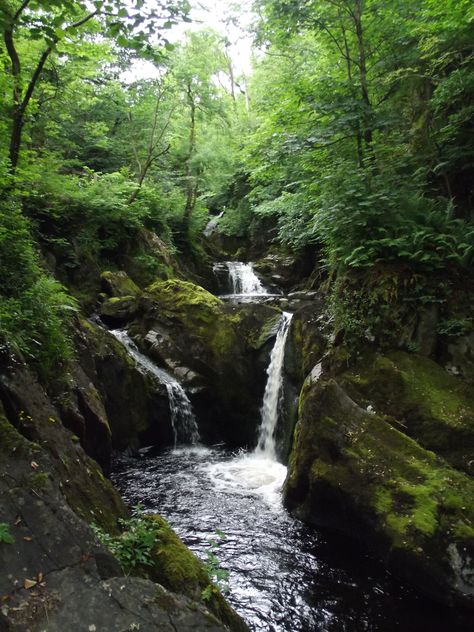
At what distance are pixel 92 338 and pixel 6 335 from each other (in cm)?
466

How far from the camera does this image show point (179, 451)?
10.2 meters

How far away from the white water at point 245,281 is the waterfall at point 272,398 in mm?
6961

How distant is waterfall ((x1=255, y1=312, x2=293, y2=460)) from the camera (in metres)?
9.84

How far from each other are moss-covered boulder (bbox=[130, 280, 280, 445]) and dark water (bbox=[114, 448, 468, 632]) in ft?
6.78

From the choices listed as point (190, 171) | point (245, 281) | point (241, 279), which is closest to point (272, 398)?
point (245, 281)

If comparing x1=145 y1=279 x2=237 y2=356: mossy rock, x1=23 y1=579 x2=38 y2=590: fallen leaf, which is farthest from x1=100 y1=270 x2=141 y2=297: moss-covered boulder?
x1=23 y1=579 x2=38 y2=590: fallen leaf

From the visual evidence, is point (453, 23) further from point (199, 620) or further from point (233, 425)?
point (233, 425)

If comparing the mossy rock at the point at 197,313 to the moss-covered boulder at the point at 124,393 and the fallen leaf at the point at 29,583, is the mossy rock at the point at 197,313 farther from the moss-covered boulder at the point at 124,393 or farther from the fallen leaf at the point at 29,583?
the fallen leaf at the point at 29,583

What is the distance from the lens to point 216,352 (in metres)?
11.2

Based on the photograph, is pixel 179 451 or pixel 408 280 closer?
pixel 408 280

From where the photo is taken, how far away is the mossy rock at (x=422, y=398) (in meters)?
6.09

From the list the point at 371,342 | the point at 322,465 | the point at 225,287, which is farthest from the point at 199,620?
the point at 225,287

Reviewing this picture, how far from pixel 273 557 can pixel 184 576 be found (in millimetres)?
2756

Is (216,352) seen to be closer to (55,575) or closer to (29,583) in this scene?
(55,575)
